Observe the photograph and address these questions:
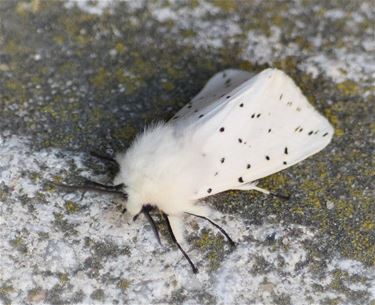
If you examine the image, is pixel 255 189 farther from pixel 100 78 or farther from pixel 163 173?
pixel 100 78

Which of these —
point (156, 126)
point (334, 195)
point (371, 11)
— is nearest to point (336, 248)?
point (334, 195)

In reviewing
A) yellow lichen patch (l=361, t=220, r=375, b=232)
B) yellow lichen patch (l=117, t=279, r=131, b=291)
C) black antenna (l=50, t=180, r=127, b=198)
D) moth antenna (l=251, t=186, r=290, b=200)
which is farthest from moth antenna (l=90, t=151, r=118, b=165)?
yellow lichen patch (l=361, t=220, r=375, b=232)

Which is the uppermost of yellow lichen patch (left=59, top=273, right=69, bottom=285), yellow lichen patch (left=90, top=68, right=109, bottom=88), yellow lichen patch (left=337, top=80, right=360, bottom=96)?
yellow lichen patch (left=337, top=80, right=360, bottom=96)

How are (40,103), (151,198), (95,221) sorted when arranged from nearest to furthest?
(151,198), (95,221), (40,103)

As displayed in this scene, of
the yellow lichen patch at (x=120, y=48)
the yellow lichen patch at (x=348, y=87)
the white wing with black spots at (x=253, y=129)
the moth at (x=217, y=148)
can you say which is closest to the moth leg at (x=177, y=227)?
the moth at (x=217, y=148)

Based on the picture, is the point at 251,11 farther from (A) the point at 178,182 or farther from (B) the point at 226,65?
(A) the point at 178,182

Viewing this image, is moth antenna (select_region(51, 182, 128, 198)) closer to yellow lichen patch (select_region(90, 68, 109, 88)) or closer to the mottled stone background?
the mottled stone background
